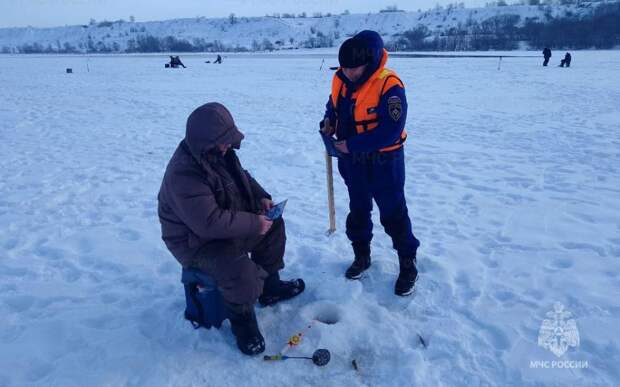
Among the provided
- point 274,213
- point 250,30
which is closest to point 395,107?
point 274,213

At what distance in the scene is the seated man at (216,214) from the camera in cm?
284

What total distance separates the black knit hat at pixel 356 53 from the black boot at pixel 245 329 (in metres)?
1.94

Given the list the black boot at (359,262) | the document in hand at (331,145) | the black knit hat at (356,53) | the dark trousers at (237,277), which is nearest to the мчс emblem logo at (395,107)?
the black knit hat at (356,53)

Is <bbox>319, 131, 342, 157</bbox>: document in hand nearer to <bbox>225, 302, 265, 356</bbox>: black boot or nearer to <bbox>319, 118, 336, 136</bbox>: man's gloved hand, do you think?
<bbox>319, 118, 336, 136</bbox>: man's gloved hand

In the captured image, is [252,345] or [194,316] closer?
[252,345]

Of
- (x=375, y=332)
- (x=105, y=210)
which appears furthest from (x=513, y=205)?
(x=105, y=210)

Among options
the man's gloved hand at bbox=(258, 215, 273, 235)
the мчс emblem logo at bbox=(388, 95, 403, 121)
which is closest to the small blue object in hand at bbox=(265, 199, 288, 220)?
the man's gloved hand at bbox=(258, 215, 273, 235)

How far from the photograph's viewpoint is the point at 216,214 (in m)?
2.88

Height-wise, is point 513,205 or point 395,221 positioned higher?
point 395,221

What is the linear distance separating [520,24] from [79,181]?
131453 millimetres

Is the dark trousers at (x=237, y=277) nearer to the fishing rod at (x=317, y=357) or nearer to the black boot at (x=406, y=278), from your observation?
the fishing rod at (x=317, y=357)

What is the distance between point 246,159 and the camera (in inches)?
332

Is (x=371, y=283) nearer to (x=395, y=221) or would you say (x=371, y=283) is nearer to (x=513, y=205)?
(x=395, y=221)

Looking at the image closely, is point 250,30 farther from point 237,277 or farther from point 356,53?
point 237,277
